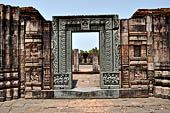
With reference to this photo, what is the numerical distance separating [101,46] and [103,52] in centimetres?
30

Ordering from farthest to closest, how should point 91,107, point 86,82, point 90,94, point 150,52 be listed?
point 86,82 → point 150,52 → point 90,94 → point 91,107

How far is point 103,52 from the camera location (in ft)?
19.2

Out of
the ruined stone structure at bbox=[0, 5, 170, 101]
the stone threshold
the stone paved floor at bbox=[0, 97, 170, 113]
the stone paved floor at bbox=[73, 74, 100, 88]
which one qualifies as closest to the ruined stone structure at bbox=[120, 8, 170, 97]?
the ruined stone structure at bbox=[0, 5, 170, 101]

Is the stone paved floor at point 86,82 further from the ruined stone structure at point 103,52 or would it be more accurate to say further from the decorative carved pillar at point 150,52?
the decorative carved pillar at point 150,52

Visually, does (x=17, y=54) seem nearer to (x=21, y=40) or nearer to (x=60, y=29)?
(x=21, y=40)

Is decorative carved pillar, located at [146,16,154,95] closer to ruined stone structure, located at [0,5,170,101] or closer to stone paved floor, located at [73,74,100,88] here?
ruined stone structure, located at [0,5,170,101]

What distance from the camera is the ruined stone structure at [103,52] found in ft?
18.8

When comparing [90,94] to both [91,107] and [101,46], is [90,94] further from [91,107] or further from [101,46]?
[101,46]

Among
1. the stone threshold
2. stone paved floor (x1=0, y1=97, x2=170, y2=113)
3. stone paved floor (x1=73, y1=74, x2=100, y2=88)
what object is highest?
stone paved floor (x1=73, y1=74, x2=100, y2=88)

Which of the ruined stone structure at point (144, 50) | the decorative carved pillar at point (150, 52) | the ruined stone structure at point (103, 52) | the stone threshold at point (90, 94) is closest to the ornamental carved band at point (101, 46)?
the ruined stone structure at point (103, 52)

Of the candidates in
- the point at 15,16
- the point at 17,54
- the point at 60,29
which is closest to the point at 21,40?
the point at 17,54

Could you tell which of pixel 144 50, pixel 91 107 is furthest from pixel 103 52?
pixel 91 107

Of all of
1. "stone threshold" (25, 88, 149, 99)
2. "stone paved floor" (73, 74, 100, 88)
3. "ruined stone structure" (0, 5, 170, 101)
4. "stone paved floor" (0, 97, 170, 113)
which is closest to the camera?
"stone paved floor" (0, 97, 170, 113)

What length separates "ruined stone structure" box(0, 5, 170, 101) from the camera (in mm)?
5727
